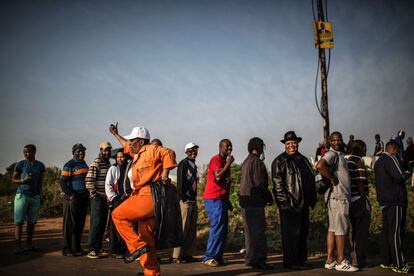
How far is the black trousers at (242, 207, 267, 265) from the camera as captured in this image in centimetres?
606

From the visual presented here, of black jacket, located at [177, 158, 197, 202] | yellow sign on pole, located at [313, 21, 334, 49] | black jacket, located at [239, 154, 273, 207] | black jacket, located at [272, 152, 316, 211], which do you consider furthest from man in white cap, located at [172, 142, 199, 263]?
yellow sign on pole, located at [313, 21, 334, 49]

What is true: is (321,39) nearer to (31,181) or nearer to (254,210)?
(254,210)

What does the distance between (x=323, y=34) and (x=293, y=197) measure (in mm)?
7052

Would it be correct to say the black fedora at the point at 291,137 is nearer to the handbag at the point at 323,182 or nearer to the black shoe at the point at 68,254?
the handbag at the point at 323,182

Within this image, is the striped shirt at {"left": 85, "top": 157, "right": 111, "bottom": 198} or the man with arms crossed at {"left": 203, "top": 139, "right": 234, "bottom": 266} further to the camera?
the striped shirt at {"left": 85, "top": 157, "right": 111, "bottom": 198}

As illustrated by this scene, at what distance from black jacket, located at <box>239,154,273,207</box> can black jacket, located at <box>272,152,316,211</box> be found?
0.18 meters

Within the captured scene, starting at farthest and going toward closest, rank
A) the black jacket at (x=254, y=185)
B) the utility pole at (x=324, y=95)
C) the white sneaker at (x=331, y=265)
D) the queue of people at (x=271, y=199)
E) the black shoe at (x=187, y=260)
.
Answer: the utility pole at (x=324, y=95) → the black shoe at (x=187, y=260) → the black jacket at (x=254, y=185) → the white sneaker at (x=331, y=265) → the queue of people at (x=271, y=199)

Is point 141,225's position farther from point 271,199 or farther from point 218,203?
point 271,199

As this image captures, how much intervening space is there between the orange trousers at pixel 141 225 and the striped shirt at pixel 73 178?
280 centimetres

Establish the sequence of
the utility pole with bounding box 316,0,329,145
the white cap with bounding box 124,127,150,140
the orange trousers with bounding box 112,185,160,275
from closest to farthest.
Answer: the orange trousers with bounding box 112,185,160,275
the white cap with bounding box 124,127,150,140
the utility pole with bounding box 316,0,329,145

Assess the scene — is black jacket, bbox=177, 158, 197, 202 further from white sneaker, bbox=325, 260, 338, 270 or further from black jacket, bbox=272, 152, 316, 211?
white sneaker, bbox=325, 260, 338, 270

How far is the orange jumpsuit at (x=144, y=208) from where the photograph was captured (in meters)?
4.47

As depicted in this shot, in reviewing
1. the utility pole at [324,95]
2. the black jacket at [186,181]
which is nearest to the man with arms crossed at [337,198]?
the black jacket at [186,181]

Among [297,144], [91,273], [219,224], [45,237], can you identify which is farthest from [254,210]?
[45,237]
